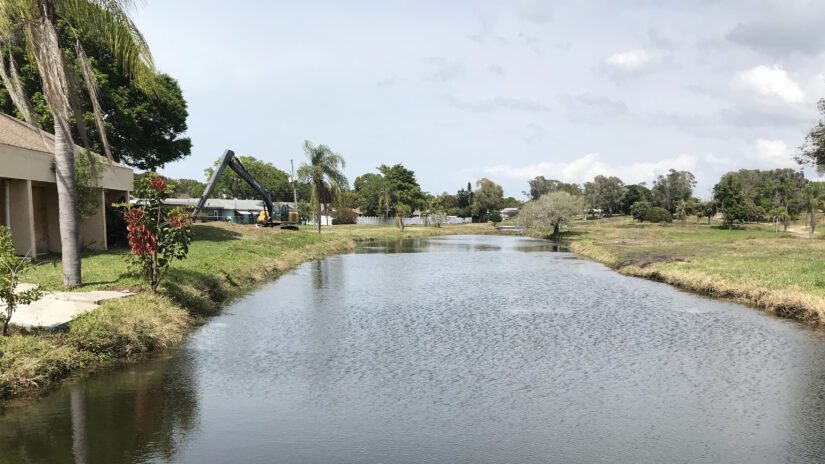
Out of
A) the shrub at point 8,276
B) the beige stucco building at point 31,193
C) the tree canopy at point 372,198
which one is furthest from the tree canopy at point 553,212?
the shrub at point 8,276

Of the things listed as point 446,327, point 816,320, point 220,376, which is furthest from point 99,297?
point 816,320

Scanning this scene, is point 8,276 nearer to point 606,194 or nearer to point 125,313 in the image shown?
point 125,313

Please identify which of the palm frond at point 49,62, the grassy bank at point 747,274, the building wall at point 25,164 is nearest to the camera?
the palm frond at point 49,62

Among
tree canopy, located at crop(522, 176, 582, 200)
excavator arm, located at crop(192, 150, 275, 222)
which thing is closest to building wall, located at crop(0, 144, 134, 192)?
excavator arm, located at crop(192, 150, 275, 222)

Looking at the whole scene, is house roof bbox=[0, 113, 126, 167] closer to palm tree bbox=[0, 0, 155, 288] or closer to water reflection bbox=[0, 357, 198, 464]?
palm tree bbox=[0, 0, 155, 288]

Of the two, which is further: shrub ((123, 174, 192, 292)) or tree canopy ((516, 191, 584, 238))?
tree canopy ((516, 191, 584, 238))

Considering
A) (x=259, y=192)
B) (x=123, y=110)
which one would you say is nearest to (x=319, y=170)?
(x=259, y=192)

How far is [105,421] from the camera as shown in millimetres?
11547

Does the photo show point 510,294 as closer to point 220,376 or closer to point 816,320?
point 816,320

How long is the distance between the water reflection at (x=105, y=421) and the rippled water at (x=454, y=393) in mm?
47

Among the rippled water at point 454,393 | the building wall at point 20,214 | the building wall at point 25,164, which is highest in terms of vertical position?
the building wall at point 25,164

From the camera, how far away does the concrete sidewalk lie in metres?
15.3

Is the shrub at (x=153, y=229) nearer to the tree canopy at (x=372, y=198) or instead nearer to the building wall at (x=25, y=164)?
the building wall at (x=25, y=164)

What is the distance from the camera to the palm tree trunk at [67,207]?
19.8 meters
